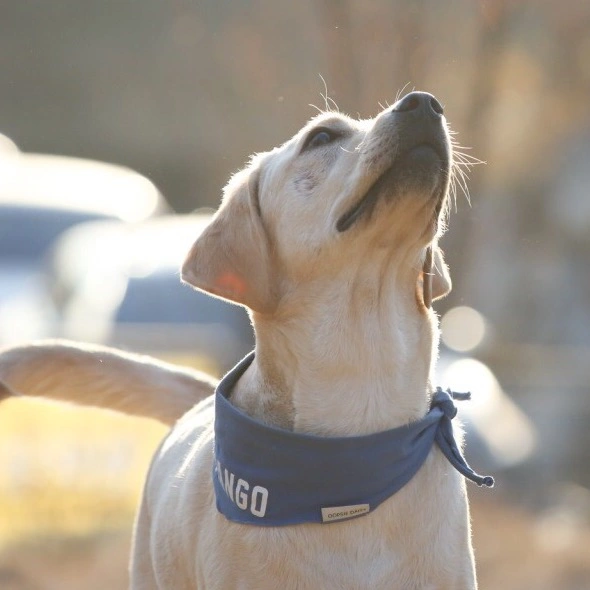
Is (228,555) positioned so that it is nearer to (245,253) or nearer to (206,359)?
(245,253)

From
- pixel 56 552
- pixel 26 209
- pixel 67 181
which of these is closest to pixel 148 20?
pixel 67 181

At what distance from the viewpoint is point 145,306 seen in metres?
9.91

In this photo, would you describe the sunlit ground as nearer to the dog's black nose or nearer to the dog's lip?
the dog's lip

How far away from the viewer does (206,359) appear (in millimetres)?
9422

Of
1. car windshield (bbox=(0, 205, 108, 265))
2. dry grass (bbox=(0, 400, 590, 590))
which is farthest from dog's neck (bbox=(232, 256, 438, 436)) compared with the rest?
car windshield (bbox=(0, 205, 108, 265))

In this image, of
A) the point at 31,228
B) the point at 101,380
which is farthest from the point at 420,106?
the point at 31,228

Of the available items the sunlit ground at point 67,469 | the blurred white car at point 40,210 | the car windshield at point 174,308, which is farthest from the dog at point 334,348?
the blurred white car at point 40,210

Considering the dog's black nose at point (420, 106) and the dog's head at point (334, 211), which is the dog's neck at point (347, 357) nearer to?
the dog's head at point (334, 211)

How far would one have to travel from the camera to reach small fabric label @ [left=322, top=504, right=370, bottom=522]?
150 inches

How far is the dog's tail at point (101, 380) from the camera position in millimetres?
4770

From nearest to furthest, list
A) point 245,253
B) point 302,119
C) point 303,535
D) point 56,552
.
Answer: point 303,535 → point 245,253 → point 56,552 → point 302,119

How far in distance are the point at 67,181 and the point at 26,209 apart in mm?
1599

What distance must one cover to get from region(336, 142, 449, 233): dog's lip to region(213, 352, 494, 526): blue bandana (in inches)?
24.0

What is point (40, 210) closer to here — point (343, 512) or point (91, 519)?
point (91, 519)
